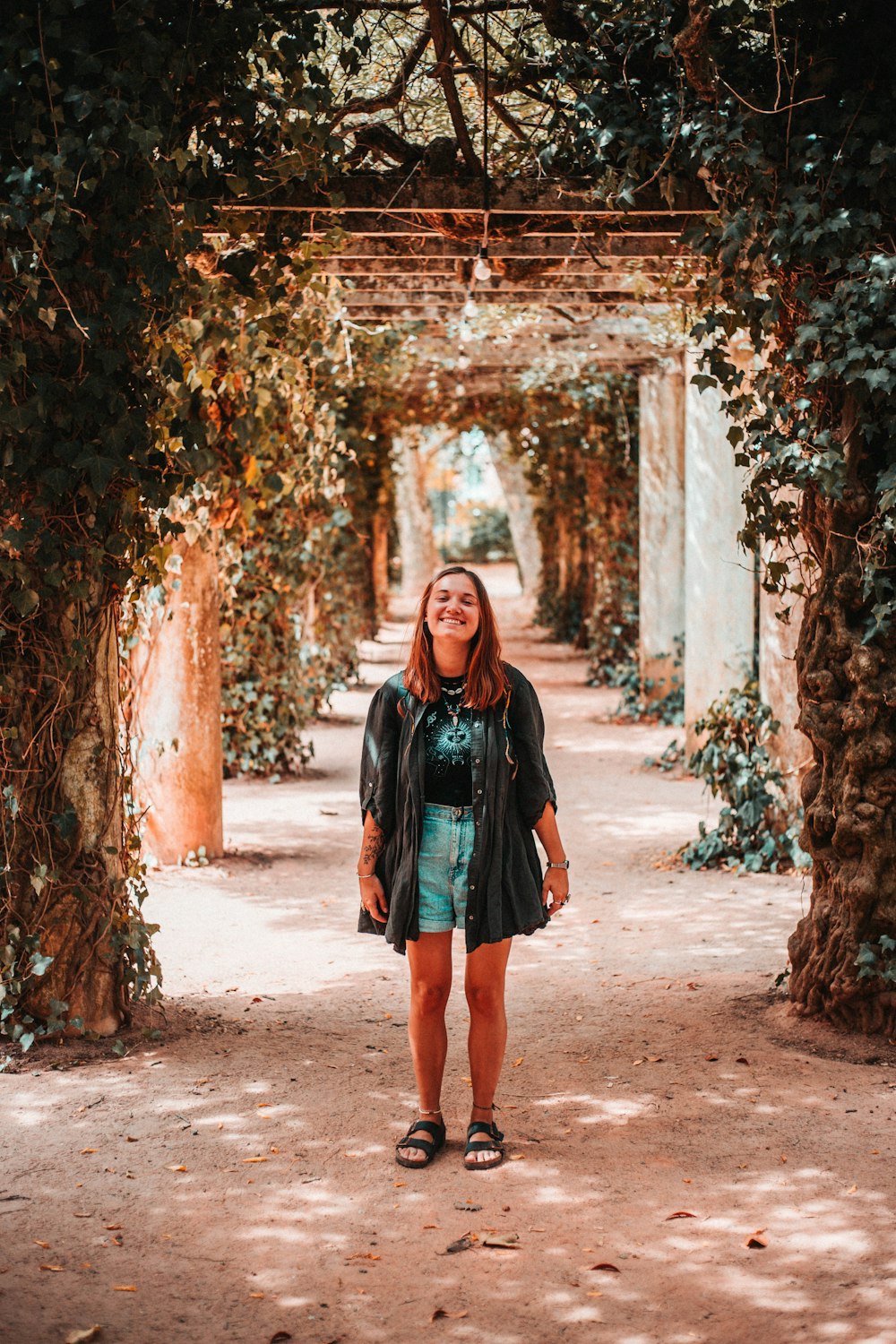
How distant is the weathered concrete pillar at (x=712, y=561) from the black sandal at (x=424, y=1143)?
6.78 meters

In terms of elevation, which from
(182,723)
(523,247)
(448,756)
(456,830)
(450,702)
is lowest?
(182,723)

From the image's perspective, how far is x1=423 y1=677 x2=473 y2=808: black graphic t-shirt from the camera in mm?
3725

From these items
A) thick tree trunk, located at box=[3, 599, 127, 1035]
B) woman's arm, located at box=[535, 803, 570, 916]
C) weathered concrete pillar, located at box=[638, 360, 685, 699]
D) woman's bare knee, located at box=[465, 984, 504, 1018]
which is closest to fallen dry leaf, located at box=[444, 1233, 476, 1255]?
woman's bare knee, located at box=[465, 984, 504, 1018]

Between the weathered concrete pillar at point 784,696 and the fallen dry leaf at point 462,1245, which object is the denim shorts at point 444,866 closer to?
the fallen dry leaf at point 462,1245

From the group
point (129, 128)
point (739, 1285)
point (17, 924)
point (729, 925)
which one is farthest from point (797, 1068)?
point (129, 128)

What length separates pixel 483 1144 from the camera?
147 inches

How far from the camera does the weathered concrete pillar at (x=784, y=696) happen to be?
780cm

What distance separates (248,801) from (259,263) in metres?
6.12

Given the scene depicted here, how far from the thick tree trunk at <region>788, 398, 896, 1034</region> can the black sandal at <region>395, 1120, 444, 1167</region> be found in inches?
65.4

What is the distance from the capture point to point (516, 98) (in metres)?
5.91

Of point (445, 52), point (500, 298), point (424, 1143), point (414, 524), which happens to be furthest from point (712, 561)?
point (414, 524)

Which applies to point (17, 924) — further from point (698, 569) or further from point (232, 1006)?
point (698, 569)

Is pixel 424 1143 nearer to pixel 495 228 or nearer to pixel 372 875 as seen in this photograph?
pixel 372 875

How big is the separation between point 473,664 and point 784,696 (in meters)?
4.64
